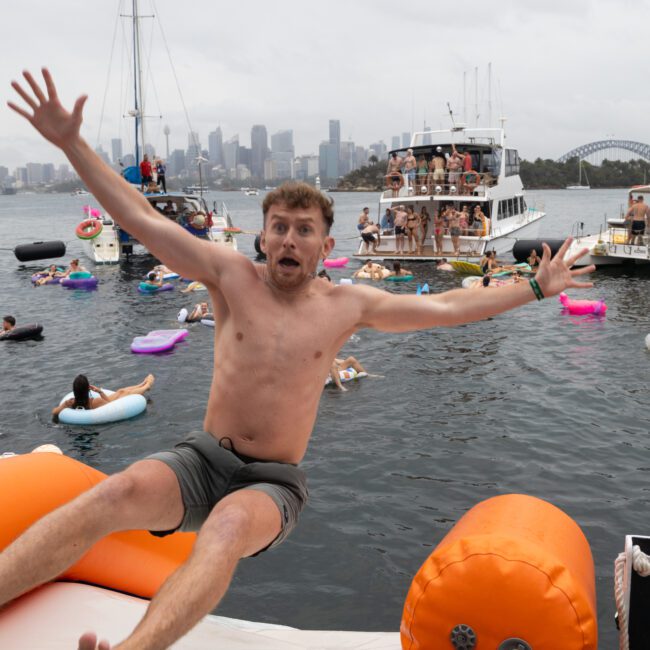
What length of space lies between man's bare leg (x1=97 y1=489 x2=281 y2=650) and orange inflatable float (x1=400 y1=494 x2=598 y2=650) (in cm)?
87

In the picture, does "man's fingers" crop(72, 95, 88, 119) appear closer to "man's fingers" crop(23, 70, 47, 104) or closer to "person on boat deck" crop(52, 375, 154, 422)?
"man's fingers" crop(23, 70, 47, 104)

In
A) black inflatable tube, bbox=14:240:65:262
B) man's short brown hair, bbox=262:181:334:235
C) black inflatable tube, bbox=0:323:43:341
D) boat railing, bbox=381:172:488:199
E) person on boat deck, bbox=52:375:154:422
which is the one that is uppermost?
boat railing, bbox=381:172:488:199

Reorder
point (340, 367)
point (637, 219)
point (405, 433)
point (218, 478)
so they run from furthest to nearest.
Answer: point (637, 219) → point (340, 367) → point (405, 433) → point (218, 478)

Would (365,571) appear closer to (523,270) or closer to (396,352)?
(396,352)

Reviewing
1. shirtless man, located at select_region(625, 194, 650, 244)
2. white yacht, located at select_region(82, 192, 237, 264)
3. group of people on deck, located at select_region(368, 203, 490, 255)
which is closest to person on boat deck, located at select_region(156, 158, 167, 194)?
white yacht, located at select_region(82, 192, 237, 264)

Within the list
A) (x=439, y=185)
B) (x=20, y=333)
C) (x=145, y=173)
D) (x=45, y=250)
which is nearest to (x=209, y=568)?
(x=20, y=333)

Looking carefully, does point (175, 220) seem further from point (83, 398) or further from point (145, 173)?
point (83, 398)

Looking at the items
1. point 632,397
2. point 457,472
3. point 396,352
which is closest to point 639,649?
point 457,472

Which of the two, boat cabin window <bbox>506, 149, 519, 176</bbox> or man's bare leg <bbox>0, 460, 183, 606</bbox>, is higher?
boat cabin window <bbox>506, 149, 519, 176</bbox>

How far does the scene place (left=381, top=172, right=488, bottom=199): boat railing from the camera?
101 feet

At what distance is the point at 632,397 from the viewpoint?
13.1 m

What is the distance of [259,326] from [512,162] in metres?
34.4

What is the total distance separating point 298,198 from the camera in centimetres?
399

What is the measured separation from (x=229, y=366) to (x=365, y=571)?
441 cm
